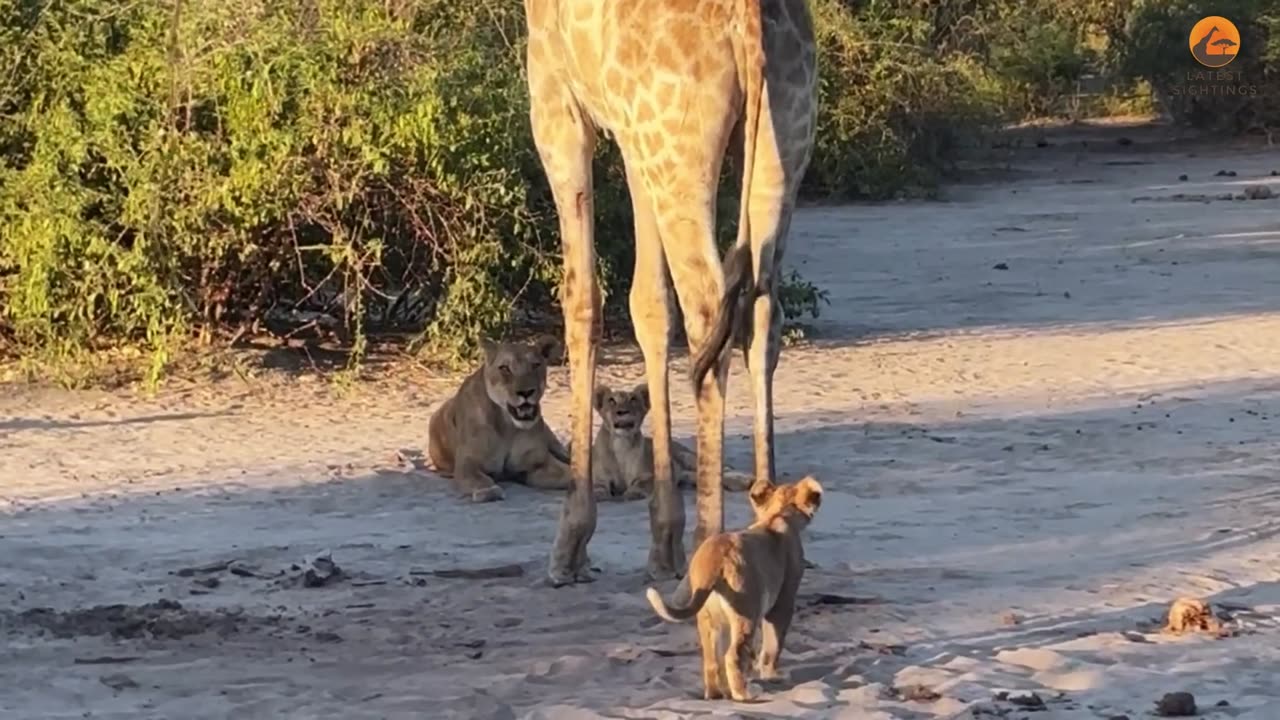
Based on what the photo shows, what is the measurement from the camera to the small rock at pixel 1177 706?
19.1 ft

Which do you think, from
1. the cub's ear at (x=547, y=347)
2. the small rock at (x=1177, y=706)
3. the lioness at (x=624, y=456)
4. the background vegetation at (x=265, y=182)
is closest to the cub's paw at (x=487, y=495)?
the lioness at (x=624, y=456)

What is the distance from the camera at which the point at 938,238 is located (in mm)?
22500

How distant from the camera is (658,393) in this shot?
7.61m

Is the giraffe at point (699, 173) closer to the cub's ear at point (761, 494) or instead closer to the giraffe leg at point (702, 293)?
the giraffe leg at point (702, 293)

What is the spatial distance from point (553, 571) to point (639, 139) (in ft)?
5.36

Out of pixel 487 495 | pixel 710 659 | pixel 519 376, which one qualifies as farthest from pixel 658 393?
pixel 519 376

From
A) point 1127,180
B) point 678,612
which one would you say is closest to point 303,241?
point 678,612

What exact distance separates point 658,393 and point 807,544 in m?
1.15

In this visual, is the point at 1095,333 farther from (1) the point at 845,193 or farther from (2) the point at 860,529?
(1) the point at 845,193

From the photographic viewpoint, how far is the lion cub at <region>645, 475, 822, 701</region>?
589 cm

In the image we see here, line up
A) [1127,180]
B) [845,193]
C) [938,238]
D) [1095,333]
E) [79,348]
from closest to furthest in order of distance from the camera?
[79,348]
[1095,333]
[938,238]
[845,193]
[1127,180]

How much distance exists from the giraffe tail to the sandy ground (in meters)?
0.92

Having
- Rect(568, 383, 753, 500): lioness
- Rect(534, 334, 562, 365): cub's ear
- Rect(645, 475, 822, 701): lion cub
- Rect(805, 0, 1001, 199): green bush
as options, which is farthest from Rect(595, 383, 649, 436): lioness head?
Rect(805, 0, 1001, 199): green bush

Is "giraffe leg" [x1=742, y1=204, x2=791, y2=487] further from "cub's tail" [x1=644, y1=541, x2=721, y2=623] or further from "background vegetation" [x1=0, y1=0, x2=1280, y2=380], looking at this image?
"background vegetation" [x1=0, y1=0, x2=1280, y2=380]
